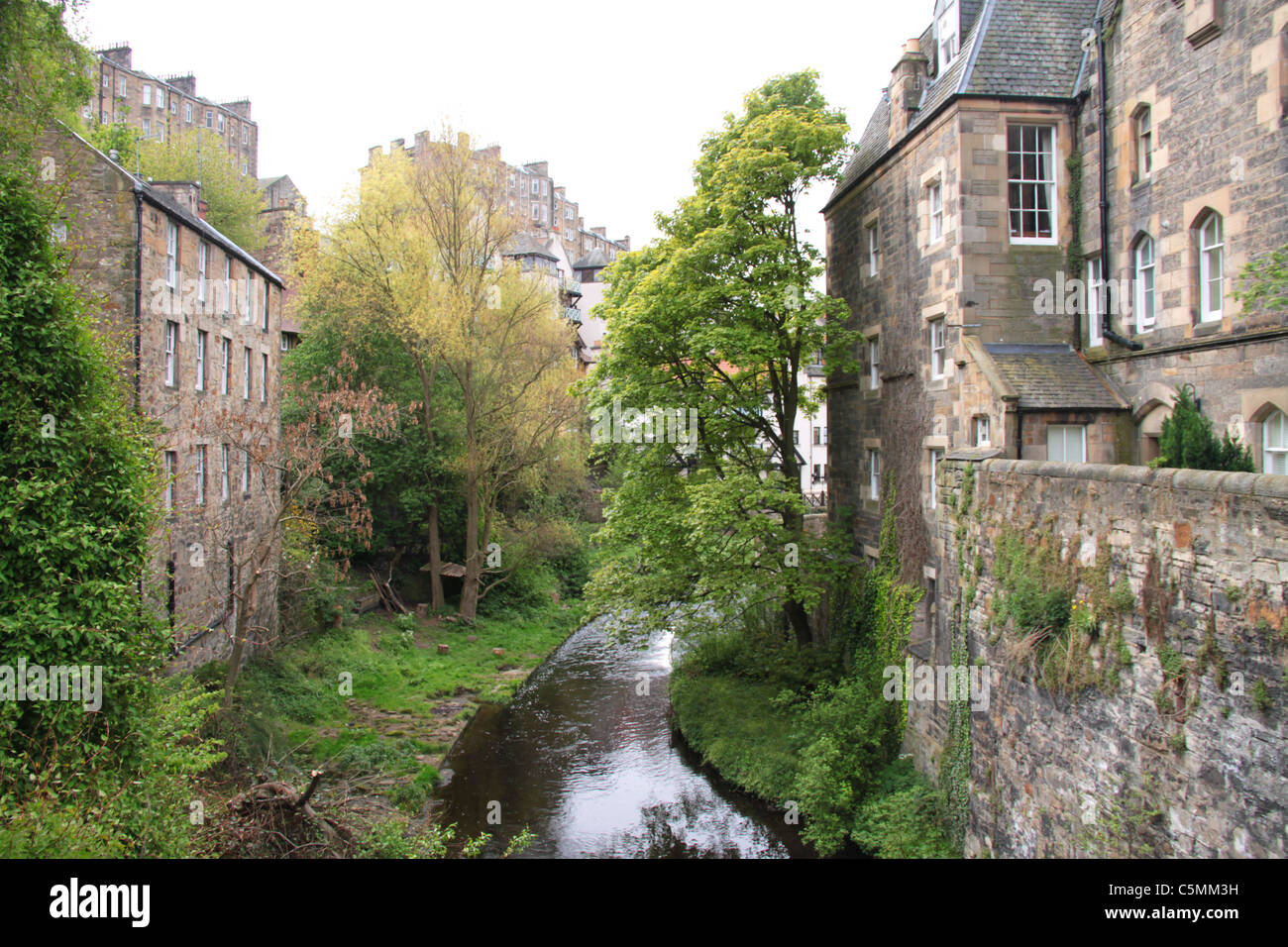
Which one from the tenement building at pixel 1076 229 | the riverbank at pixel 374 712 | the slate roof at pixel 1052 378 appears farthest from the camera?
the slate roof at pixel 1052 378

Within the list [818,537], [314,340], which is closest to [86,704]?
[818,537]

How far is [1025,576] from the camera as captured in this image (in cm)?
1175

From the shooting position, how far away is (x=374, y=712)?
878 inches

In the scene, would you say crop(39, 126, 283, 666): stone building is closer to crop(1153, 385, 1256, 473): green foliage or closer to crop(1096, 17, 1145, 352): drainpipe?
crop(1153, 385, 1256, 473): green foliage

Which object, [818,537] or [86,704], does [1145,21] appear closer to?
[818,537]

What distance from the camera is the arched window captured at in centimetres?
1500

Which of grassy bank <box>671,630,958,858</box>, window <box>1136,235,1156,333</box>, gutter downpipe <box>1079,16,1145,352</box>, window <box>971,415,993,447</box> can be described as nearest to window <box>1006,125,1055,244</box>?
gutter downpipe <box>1079,16,1145,352</box>

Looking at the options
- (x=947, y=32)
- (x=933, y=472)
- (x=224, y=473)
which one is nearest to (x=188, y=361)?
(x=224, y=473)

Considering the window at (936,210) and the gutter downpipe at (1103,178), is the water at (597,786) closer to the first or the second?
the gutter downpipe at (1103,178)

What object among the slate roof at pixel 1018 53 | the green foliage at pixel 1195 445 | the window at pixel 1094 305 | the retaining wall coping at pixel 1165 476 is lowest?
the retaining wall coping at pixel 1165 476

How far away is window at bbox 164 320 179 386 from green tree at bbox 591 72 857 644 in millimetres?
9657

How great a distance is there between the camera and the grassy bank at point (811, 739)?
48.7ft

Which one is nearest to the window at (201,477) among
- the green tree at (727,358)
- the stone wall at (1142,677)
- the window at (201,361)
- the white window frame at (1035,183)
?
the window at (201,361)

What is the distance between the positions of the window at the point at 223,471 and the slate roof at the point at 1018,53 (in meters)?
18.6
